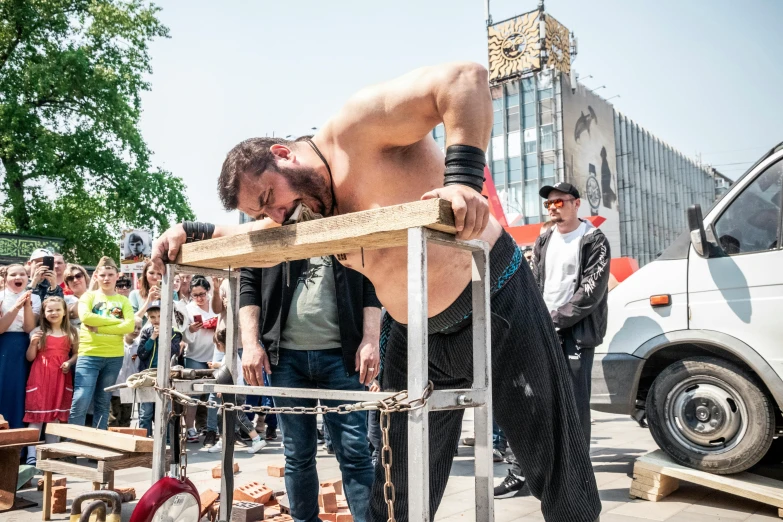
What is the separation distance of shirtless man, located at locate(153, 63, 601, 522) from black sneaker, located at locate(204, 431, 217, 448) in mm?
4963

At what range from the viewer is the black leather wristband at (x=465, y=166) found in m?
1.65

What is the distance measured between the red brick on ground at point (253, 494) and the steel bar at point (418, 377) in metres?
2.58

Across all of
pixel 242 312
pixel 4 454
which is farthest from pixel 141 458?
pixel 242 312

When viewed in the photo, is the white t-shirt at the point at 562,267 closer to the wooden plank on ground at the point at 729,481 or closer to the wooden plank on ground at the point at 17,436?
the wooden plank on ground at the point at 729,481

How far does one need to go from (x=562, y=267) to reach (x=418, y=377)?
3.39 m

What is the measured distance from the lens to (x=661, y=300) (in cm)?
433

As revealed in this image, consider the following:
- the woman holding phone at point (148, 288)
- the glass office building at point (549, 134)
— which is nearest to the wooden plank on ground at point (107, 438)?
the woman holding phone at point (148, 288)

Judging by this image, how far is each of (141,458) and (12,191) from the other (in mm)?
20861

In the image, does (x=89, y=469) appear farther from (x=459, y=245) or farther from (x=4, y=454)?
(x=459, y=245)

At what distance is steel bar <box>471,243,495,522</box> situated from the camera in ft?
5.65

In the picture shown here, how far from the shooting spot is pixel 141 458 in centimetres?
392

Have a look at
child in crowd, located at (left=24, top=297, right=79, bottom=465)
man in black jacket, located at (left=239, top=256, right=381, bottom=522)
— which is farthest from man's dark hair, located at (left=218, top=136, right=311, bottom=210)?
child in crowd, located at (left=24, top=297, right=79, bottom=465)

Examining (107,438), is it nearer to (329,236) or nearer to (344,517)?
(344,517)

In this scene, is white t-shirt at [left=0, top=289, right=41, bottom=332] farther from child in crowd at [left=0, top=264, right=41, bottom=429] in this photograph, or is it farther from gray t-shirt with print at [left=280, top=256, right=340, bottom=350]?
gray t-shirt with print at [left=280, top=256, right=340, bottom=350]
